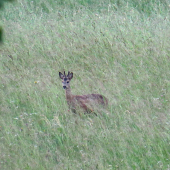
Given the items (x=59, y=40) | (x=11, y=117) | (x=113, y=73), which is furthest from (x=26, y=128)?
A: (x=59, y=40)

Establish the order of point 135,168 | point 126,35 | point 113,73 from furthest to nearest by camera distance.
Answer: point 126,35 → point 113,73 → point 135,168

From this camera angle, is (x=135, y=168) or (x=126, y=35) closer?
(x=135, y=168)

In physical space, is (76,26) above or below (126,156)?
above

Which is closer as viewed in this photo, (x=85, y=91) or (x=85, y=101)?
(x=85, y=101)

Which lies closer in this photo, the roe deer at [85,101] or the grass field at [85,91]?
the grass field at [85,91]

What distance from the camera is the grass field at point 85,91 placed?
3.75m

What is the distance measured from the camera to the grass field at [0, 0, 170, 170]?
3754mm

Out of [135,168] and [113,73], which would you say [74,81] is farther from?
[135,168]

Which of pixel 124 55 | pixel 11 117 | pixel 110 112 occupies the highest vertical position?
pixel 124 55

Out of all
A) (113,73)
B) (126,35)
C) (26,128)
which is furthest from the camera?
(126,35)

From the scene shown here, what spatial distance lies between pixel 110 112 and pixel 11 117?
139 centimetres

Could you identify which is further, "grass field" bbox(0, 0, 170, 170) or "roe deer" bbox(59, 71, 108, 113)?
"roe deer" bbox(59, 71, 108, 113)

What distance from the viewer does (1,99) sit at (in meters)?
5.43

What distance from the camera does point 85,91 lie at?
18.5 feet
